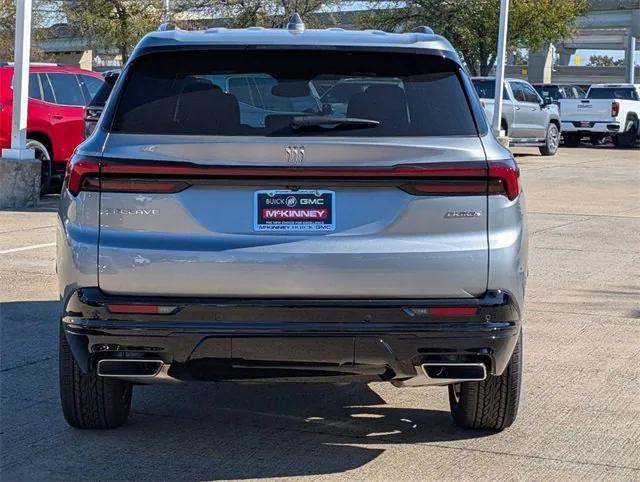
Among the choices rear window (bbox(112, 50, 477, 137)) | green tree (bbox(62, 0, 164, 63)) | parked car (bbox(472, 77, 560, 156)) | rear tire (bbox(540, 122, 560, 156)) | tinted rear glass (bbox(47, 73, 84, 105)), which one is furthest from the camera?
green tree (bbox(62, 0, 164, 63))

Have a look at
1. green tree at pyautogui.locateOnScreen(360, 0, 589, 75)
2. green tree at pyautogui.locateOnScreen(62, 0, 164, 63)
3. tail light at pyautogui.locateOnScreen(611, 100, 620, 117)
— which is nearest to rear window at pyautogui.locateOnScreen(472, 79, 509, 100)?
tail light at pyautogui.locateOnScreen(611, 100, 620, 117)

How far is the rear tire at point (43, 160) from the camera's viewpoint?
16.1 m

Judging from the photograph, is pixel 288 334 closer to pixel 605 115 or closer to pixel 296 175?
pixel 296 175

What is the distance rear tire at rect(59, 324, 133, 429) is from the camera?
5332 millimetres

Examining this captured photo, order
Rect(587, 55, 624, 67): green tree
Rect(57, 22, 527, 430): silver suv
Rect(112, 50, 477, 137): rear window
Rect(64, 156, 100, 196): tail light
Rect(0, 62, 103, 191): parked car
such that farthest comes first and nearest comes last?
1. Rect(587, 55, 624, 67): green tree
2. Rect(0, 62, 103, 191): parked car
3. Rect(112, 50, 477, 137): rear window
4. Rect(64, 156, 100, 196): tail light
5. Rect(57, 22, 527, 430): silver suv

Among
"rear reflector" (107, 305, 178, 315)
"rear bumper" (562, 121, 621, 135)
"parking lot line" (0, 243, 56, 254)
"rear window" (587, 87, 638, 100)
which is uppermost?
"rear reflector" (107, 305, 178, 315)

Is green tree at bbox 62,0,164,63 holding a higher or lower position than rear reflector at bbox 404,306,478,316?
lower

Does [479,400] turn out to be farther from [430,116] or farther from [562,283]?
[562,283]

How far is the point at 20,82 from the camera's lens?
1479 cm

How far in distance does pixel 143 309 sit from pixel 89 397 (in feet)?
3.07

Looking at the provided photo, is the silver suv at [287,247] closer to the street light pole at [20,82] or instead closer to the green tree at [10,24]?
the street light pole at [20,82]

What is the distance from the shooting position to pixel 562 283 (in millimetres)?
10211

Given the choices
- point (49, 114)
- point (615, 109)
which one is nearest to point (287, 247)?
point (49, 114)

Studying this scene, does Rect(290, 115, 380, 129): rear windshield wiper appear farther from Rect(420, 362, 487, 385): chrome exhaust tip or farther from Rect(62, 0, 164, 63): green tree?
Rect(62, 0, 164, 63): green tree
